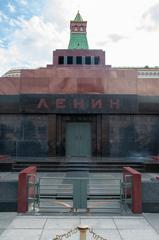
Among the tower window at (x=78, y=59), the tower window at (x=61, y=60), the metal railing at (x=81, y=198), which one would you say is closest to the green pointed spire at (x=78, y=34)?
the tower window at (x=78, y=59)

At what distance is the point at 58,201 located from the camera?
30.0ft

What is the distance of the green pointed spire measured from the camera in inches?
1871

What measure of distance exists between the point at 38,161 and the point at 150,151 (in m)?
7.91

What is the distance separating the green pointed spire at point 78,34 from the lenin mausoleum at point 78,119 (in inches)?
1174

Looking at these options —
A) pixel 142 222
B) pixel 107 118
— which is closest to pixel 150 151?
pixel 107 118

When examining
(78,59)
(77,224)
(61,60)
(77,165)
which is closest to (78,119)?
(77,165)

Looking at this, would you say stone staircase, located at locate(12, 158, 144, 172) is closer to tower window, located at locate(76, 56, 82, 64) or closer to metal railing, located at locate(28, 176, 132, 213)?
metal railing, located at locate(28, 176, 132, 213)

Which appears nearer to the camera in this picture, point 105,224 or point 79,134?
point 105,224

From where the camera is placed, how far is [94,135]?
19047 mm

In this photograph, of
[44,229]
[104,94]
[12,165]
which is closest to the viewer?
[44,229]

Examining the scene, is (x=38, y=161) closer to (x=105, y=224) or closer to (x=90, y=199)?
(x=90, y=199)

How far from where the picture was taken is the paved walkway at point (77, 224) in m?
6.21

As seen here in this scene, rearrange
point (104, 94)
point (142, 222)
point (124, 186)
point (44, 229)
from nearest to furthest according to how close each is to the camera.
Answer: point (44, 229) < point (142, 222) < point (124, 186) < point (104, 94)

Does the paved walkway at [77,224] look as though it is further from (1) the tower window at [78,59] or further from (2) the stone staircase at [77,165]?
(1) the tower window at [78,59]
